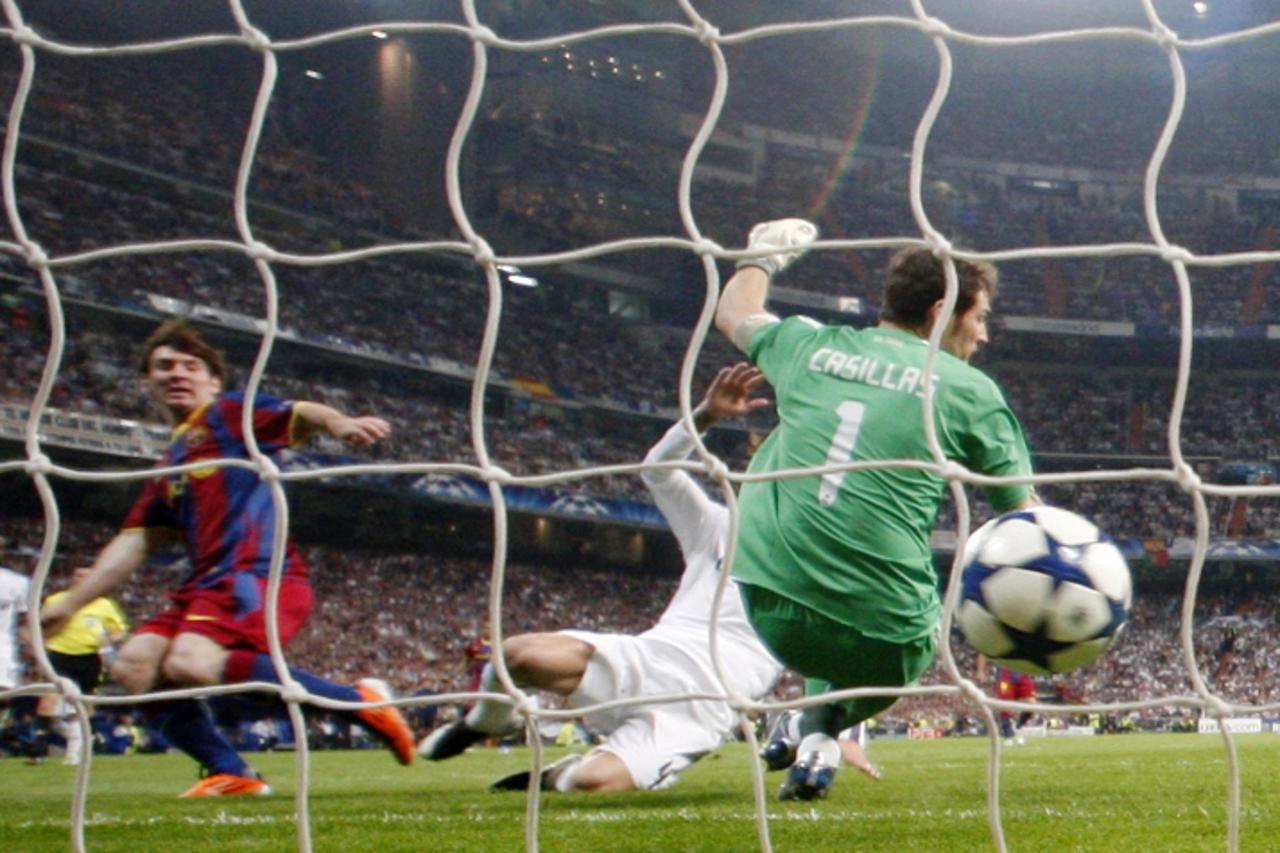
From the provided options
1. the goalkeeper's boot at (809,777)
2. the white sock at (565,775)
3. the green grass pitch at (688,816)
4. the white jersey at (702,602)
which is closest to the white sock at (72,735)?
the green grass pitch at (688,816)

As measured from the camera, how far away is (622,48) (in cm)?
2712

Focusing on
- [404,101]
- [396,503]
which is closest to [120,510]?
[396,503]

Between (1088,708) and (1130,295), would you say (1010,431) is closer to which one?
(1088,708)

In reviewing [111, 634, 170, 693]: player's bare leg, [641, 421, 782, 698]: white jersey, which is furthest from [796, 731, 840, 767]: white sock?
[111, 634, 170, 693]: player's bare leg

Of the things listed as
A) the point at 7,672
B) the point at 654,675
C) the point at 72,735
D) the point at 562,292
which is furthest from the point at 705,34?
the point at 562,292

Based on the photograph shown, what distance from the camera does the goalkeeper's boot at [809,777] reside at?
4.27 meters

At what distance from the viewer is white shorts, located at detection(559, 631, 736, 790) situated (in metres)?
4.34

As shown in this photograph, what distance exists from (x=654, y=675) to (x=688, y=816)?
1.77ft

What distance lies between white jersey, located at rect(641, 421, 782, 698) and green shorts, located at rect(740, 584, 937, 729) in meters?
1.09

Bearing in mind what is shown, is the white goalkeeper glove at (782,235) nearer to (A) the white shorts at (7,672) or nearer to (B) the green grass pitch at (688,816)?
(B) the green grass pitch at (688,816)

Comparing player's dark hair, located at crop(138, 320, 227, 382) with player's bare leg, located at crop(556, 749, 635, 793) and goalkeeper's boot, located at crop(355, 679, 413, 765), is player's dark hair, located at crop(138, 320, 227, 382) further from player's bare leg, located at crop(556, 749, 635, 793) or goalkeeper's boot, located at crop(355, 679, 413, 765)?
player's bare leg, located at crop(556, 749, 635, 793)

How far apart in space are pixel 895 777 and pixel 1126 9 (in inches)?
965

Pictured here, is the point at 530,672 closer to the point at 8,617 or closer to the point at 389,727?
the point at 389,727

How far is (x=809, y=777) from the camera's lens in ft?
14.1
